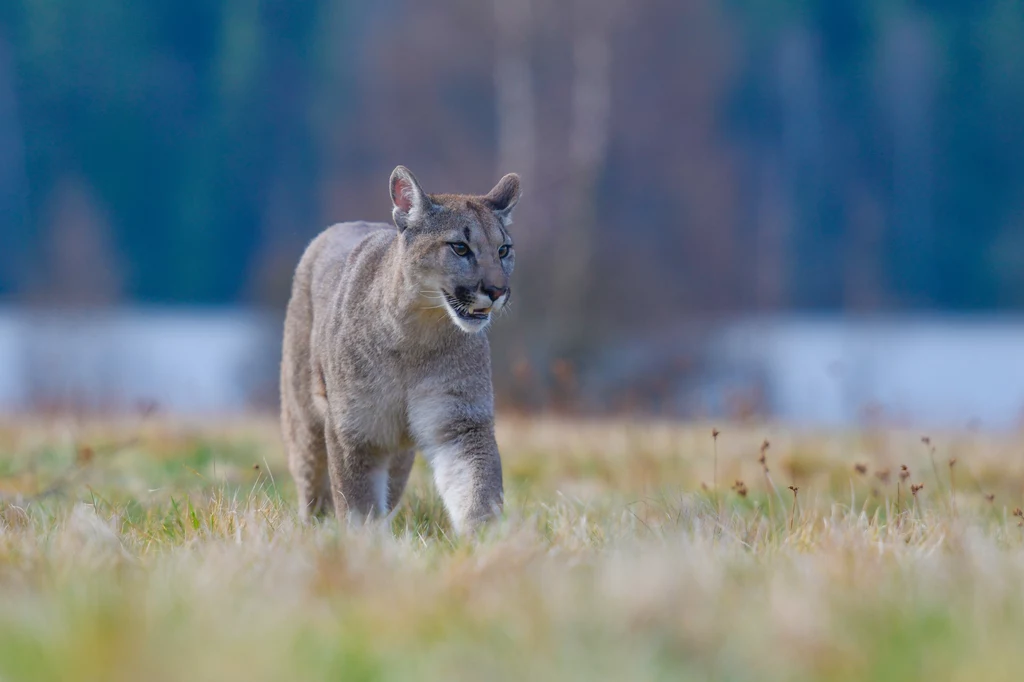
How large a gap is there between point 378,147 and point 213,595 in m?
13.5

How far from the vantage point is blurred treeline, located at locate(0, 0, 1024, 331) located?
48.4ft

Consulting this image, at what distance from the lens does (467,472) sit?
4648 mm

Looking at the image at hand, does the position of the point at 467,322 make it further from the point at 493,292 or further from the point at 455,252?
the point at 455,252

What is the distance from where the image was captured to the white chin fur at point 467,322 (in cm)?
465

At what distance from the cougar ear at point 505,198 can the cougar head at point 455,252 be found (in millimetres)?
35

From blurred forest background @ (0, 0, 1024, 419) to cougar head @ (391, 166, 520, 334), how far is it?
8.92 metres

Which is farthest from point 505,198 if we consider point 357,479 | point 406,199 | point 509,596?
point 509,596

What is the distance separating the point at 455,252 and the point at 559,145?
1009cm

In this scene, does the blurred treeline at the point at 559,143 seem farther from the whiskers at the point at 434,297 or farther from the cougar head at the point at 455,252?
the whiskers at the point at 434,297

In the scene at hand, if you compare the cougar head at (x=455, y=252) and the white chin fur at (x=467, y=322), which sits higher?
the cougar head at (x=455, y=252)

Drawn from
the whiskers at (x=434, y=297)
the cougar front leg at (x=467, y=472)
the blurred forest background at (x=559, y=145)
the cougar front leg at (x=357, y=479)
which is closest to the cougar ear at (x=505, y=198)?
the whiskers at (x=434, y=297)

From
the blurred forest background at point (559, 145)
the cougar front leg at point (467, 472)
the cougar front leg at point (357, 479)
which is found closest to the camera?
the cougar front leg at point (467, 472)

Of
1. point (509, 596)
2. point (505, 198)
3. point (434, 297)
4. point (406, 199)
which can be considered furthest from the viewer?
point (505, 198)

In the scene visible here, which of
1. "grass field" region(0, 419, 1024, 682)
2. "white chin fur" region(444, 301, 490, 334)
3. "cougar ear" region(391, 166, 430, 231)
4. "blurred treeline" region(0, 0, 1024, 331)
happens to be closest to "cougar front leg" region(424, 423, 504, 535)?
"grass field" region(0, 419, 1024, 682)
